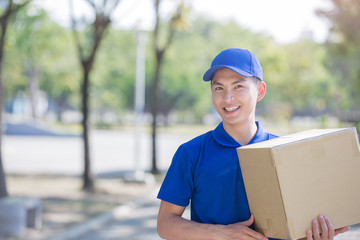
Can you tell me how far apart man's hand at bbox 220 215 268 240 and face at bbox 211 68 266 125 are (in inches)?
17.8

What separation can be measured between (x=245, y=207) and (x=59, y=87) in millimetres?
48788

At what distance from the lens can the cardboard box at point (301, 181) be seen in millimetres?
1874

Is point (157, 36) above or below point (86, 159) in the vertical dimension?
above

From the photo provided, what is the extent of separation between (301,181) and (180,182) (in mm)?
508

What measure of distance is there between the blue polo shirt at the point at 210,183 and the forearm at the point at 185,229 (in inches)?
3.3

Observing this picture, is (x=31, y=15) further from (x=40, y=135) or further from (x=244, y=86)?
(x=244, y=86)

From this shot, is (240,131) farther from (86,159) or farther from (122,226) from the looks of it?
(86,159)

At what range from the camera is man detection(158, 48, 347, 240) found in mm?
2074

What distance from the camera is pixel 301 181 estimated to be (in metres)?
1.92

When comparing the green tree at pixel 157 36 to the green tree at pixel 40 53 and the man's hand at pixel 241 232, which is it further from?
the green tree at pixel 40 53

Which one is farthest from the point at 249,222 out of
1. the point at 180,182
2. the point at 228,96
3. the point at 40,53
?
the point at 40,53

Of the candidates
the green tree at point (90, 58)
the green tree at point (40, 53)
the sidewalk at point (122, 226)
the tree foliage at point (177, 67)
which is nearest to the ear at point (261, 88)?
the sidewalk at point (122, 226)

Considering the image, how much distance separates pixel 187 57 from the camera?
52094mm

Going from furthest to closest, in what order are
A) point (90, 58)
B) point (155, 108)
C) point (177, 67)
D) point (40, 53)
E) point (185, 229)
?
point (177, 67) < point (40, 53) < point (155, 108) < point (90, 58) < point (185, 229)
